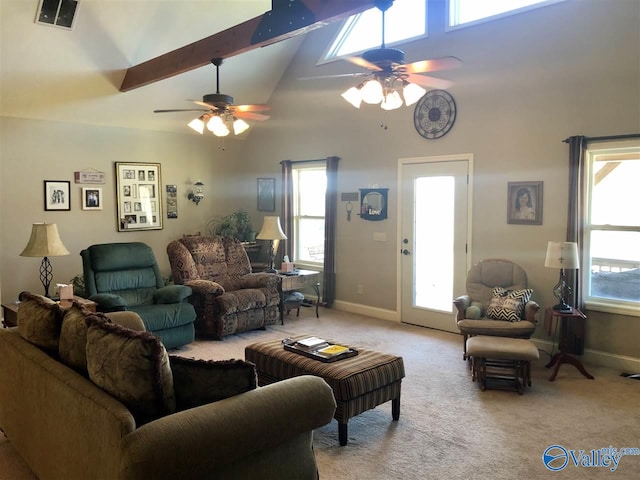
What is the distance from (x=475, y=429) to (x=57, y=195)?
217 inches

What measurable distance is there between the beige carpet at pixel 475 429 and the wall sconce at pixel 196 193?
135 inches

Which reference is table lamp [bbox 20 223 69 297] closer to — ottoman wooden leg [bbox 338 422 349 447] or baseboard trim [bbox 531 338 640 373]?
ottoman wooden leg [bbox 338 422 349 447]

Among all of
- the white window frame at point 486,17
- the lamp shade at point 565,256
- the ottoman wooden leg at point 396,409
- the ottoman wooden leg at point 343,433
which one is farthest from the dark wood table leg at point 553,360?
Result: the white window frame at point 486,17

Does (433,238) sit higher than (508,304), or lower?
higher

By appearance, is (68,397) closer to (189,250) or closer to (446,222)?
(189,250)

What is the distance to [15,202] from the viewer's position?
5949 millimetres

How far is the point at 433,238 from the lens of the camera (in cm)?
584

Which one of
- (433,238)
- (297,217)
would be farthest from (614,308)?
(297,217)

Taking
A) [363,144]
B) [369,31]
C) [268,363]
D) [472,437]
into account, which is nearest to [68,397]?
[268,363]

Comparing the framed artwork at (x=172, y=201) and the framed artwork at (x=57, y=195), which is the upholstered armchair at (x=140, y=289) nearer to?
the framed artwork at (x=57, y=195)

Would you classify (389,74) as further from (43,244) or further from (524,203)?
(43,244)

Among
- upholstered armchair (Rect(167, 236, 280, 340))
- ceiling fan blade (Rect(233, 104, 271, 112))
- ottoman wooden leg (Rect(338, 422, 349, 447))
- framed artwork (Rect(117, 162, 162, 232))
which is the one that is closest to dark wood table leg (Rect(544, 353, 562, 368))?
ottoman wooden leg (Rect(338, 422, 349, 447))

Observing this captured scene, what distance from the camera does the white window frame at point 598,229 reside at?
4414 millimetres

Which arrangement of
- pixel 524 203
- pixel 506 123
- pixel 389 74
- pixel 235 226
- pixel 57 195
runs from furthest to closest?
pixel 235 226
pixel 57 195
pixel 506 123
pixel 524 203
pixel 389 74
